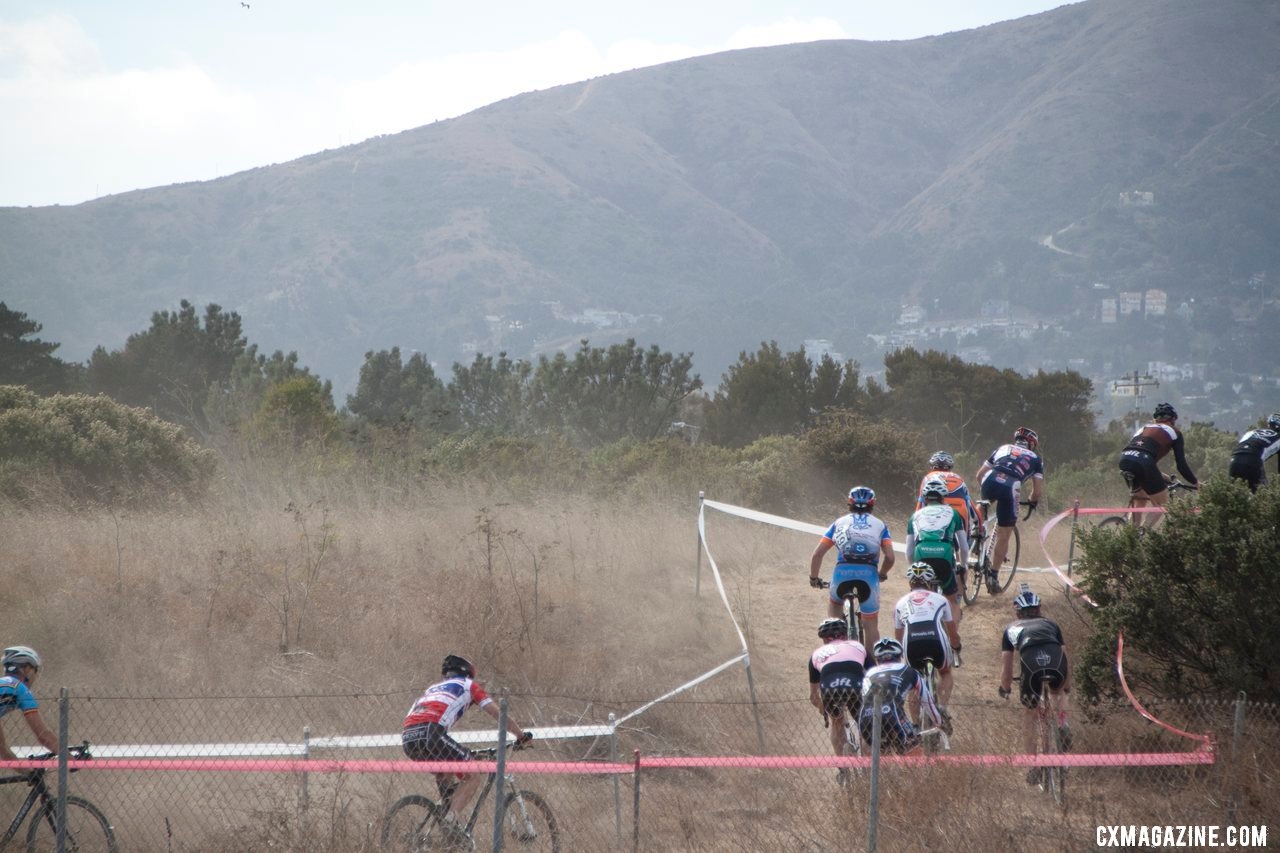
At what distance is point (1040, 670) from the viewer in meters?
8.32

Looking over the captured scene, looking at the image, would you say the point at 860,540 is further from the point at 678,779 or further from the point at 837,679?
the point at 678,779

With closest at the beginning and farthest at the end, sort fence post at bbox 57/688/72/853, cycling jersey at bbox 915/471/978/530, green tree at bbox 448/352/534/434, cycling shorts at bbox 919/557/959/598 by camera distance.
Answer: fence post at bbox 57/688/72/853
cycling shorts at bbox 919/557/959/598
cycling jersey at bbox 915/471/978/530
green tree at bbox 448/352/534/434

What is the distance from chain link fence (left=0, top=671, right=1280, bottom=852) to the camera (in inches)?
283

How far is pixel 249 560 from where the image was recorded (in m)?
12.8

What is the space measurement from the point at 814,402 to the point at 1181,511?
93.7ft

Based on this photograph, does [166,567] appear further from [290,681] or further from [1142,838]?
[1142,838]

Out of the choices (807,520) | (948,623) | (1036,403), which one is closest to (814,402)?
(1036,403)

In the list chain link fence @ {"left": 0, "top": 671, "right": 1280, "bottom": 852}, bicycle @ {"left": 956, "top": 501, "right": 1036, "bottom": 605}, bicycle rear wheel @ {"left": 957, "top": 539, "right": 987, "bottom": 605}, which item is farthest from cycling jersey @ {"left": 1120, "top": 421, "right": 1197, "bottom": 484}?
chain link fence @ {"left": 0, "top": 671, "right": 1280, "bottom": 852}

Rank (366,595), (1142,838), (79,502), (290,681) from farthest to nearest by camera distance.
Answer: (79,502)
(366,595)
(290,681)
(1142,838)

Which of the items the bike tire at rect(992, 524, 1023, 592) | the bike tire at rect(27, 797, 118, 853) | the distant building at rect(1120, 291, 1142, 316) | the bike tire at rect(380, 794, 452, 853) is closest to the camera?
the bike tire at rect(380, 794, 452, 853)

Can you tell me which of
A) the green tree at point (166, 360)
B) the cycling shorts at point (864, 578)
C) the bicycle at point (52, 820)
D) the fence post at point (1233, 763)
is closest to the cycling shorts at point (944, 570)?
the cycling shorts at point (864, 578)

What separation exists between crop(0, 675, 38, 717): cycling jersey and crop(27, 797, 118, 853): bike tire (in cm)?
71

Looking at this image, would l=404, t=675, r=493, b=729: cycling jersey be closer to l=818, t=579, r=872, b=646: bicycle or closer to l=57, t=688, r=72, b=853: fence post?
l=57, t=688, r=72, b=853: fence post

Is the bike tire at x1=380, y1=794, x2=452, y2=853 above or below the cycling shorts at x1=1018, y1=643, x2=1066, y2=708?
below
